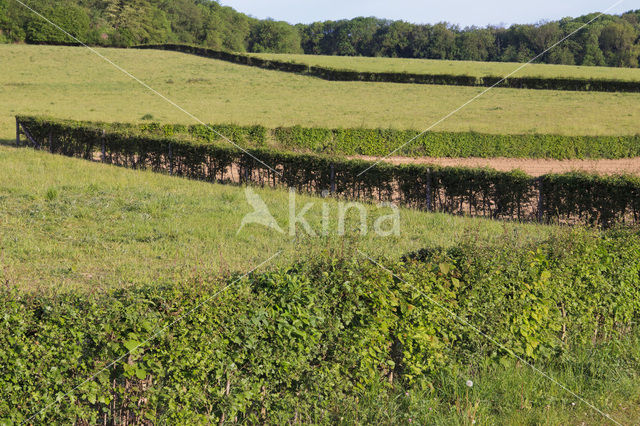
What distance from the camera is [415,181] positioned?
1884 cm

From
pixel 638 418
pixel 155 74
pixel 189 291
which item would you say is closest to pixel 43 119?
pixel 189 291

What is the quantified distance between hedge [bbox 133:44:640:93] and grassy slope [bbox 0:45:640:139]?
2484 mm

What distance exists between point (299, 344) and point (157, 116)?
37.9 meters

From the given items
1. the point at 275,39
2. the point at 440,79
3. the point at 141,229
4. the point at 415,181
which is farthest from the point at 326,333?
the point at 275,39

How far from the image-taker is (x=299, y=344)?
5.62 meters

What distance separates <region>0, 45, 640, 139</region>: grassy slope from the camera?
1606 inches

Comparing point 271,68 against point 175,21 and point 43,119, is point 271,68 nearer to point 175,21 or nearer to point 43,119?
point 175,21

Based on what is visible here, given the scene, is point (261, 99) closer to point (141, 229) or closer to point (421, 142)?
point (421, 142)

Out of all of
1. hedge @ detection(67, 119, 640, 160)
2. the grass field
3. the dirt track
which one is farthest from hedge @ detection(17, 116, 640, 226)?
the grass field

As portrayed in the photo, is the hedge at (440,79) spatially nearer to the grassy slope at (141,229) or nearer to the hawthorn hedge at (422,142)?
the hawthorn hedge at (422,142)

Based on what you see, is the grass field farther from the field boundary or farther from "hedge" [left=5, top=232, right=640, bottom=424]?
"hedge" [left=5, top=232, right=640, bottom=424]

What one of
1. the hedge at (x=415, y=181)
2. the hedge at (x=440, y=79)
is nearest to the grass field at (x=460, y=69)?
the hedge at (x=440, y=79)

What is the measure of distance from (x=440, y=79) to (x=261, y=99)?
21953 mm

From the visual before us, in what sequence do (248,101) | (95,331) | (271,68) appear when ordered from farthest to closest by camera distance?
(271,68) → (248,101) → (95,331)
